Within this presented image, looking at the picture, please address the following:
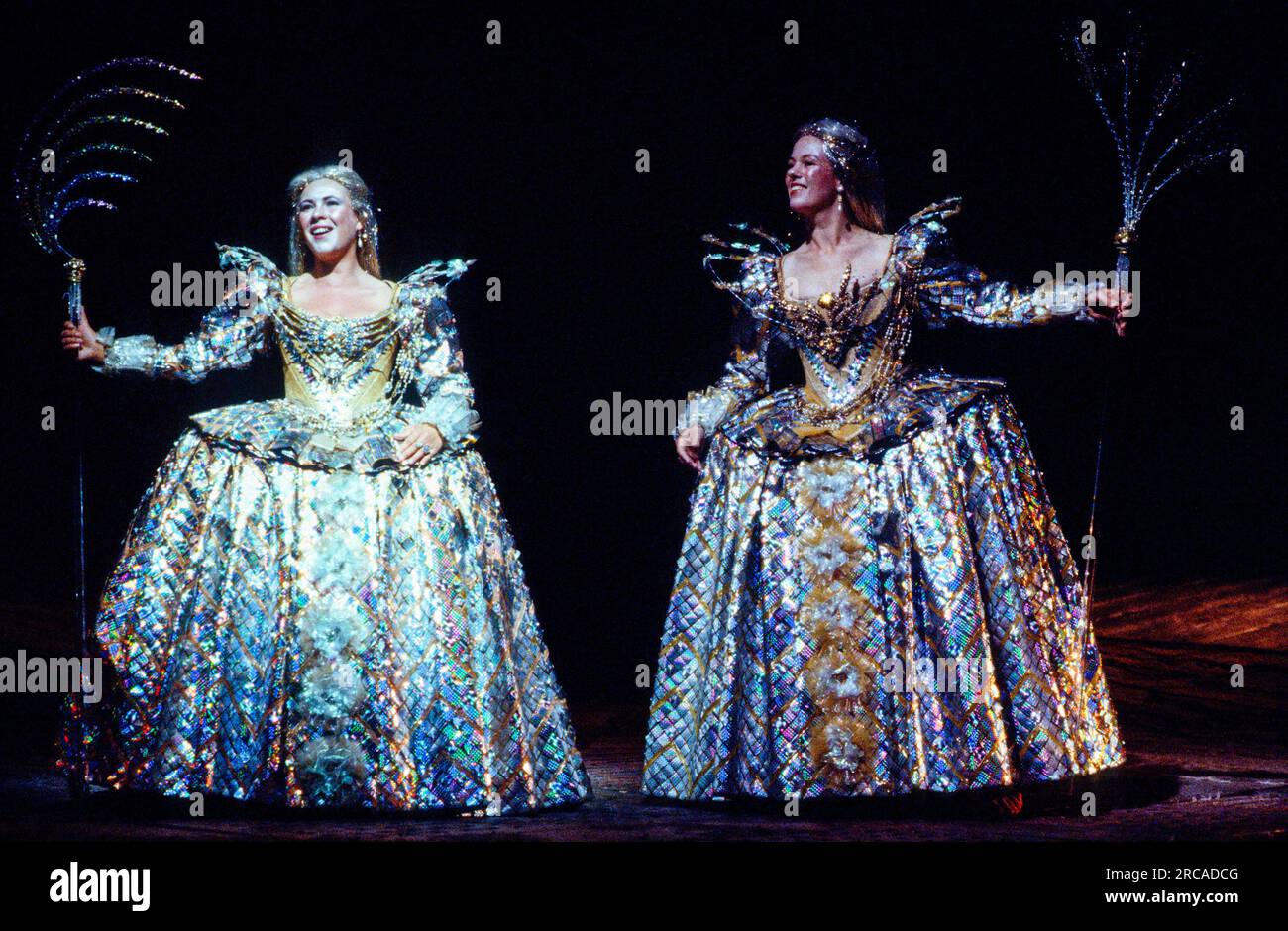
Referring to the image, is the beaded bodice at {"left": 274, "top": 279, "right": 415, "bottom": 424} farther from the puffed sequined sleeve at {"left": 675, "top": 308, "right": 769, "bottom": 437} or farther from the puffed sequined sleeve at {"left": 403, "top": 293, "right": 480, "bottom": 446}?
the puffed sequined sleeve at {"left": 675, "top": 308, "right": 769, "bottom": 437}

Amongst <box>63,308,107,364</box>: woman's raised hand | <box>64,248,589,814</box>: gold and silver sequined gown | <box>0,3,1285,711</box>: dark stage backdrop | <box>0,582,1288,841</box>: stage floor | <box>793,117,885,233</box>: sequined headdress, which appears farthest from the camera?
<box>0,3,1285,711</box>: dark stage backdrop

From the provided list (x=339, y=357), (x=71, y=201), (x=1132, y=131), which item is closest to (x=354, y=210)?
(x=339, y=357)

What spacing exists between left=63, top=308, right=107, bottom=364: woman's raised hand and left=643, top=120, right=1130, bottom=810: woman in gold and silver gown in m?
1.48

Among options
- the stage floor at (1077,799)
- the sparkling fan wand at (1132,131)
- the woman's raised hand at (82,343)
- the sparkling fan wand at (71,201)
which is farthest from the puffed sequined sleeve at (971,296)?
the woman's raised hand at (82,343)

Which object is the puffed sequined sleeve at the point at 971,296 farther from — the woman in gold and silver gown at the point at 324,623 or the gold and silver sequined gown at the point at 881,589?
the woman in gold and silver gown at the point at 324,623

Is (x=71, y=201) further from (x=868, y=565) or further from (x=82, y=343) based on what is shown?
(x=868, y=565)

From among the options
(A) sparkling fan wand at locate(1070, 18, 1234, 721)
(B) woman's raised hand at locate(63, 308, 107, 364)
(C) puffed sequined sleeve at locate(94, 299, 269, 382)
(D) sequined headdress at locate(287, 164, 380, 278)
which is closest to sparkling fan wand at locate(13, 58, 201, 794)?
(B) woman's raised hand at locate(63, 308, 107, 364)

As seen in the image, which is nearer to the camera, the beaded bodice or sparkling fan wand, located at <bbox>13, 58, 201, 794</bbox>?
sparkling fan wand, located at <bbox>13, 58, 201, 794</bbox>

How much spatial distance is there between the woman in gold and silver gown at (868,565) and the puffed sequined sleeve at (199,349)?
114cm

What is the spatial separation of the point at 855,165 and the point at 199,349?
1.71 metres

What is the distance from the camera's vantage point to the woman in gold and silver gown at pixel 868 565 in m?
4.32

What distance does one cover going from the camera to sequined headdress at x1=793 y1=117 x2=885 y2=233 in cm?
460

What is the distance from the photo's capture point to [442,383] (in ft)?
15.1
